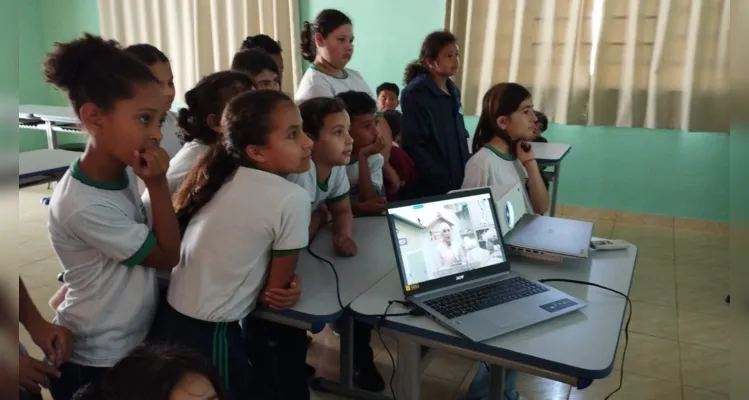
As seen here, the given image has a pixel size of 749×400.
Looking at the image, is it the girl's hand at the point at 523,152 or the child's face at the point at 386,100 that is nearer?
the girl's hand at the point at 523,152

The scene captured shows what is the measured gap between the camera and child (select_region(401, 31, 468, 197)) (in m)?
2.52

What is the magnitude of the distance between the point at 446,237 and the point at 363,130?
811 millimetres

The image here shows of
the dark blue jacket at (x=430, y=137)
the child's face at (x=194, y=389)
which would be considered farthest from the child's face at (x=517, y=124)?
the child's face at (x=194, y=389)

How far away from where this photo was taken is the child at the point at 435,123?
8.27 feet

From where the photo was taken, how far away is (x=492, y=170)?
2.01 m

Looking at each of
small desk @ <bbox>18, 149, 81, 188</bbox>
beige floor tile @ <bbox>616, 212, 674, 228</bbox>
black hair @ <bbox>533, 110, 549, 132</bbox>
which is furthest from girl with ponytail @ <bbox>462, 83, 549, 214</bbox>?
beige floor tile @ <bbox>616, 212, 674, 228</bbox>

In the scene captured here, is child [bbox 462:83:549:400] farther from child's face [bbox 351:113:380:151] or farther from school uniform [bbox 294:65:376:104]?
school uniform [bbox 294:65:376:104]

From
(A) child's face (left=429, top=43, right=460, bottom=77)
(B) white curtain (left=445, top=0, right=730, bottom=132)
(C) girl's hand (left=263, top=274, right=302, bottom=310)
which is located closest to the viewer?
(C) girl's hand (left=263, top=274, right=302, bottom=310)

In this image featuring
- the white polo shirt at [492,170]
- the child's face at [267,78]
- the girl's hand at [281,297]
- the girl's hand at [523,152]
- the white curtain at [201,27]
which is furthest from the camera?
the white curtain at [201,27]

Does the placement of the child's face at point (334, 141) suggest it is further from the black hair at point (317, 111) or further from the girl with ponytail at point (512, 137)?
the girl with ponytail at point (512, 137)

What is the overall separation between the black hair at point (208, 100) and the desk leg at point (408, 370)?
900 mm

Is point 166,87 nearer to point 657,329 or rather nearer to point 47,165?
point 47,165

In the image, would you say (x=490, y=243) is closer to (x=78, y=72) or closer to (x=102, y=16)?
(x=78, y=72)

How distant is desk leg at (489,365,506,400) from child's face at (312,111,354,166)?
0.81m
